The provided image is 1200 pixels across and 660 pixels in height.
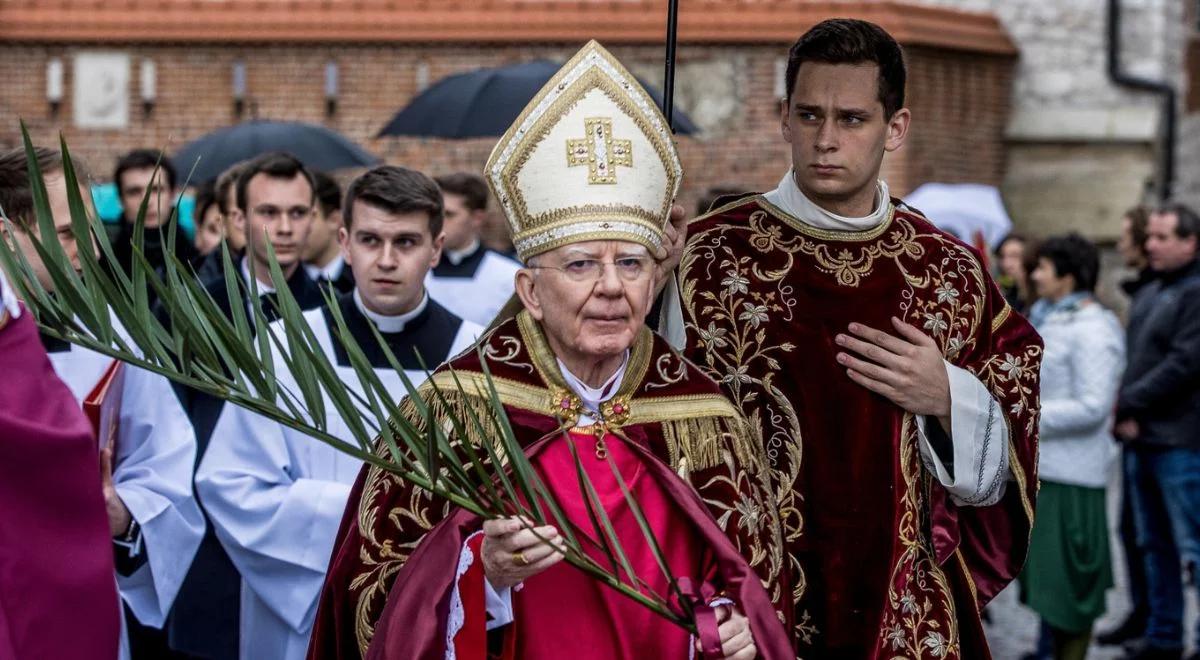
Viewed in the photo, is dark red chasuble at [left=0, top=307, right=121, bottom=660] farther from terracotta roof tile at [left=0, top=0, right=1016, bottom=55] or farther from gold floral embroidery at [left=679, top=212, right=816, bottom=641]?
terracotta roof tile at [left=0, top=0, right=1016, bottom=55]

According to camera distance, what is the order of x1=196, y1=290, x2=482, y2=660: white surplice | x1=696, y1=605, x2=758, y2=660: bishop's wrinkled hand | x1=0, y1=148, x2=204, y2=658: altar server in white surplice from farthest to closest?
x1=196, y1=290, x2=482, y2=660: white surplice
x1=0, y1=148, x2=204, y2=658: altar server in white surplice
x1=696, y1=605, x2=758, y2=660: bishop's wrinkled hand

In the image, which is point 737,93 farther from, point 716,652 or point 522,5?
point 716,652

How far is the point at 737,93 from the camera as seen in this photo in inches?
655

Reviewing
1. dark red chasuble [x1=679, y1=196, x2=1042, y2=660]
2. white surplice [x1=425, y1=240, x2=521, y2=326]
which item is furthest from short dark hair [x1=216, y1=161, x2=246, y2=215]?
dark red chasuble [x1=679, y1=196, x2=1042, y2=660]

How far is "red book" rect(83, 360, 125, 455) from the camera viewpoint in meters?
4.75

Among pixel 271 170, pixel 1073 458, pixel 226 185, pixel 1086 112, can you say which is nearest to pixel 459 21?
pixel 1086 112

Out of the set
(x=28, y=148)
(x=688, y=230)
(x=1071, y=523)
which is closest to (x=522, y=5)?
(x=1071, y=523)

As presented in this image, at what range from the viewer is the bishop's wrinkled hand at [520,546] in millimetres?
3410

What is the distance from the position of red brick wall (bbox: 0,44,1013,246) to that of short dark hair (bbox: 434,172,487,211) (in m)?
6.54

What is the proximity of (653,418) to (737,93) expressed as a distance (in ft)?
42.7

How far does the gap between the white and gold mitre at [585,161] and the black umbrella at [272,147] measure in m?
7.17

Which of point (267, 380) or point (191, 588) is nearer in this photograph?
point (267, 380)

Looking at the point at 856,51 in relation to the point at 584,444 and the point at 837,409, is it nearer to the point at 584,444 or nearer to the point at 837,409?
the point at 837,409

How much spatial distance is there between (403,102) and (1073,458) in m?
9.41
